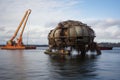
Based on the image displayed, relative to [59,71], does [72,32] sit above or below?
above

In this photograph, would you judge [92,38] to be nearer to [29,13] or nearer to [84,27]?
[84,27]

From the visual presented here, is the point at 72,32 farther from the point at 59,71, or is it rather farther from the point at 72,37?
the point at 59,71

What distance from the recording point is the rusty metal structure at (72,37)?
75312mm

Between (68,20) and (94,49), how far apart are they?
12162 mm

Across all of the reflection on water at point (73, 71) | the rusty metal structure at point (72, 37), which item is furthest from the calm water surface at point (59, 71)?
the rusty metal structure at point (72, 37)

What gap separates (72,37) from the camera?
7531 cm

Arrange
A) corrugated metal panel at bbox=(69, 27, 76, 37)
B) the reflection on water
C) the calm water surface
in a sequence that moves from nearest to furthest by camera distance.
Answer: the calm water surface < the reflection on water < corrugated metal panel at bbox=(69, 27, 76, 37)

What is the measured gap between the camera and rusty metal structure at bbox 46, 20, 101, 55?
7531cm

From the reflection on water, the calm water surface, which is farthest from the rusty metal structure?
the reflection on water

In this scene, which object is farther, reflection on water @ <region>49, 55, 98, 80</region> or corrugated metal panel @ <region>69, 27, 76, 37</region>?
corrugated metal panel @ <region>69, 27, 76, 37</region>

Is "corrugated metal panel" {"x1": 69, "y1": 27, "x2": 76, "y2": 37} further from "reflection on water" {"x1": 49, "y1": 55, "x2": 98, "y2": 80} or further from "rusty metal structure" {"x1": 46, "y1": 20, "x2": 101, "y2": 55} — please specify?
"reflection on water" {"x1": 49, "y1": 55, "x2": 98, "y2": 80}

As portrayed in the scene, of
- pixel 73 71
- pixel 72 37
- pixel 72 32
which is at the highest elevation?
pixel 72 32

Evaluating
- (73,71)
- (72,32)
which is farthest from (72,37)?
(73,71)

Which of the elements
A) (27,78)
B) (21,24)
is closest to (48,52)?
(27,78)
